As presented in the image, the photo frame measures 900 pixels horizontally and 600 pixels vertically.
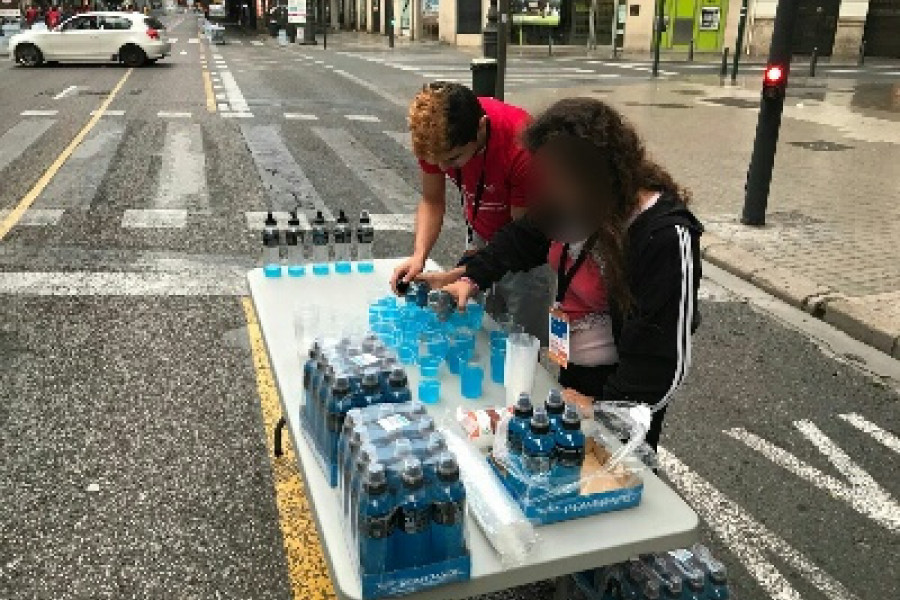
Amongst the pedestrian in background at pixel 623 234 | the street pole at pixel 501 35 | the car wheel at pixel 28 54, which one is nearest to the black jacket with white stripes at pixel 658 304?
the pedestrian in background at pixel 623 234

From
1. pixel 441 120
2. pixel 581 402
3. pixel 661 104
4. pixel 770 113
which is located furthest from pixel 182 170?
pixel 661 104

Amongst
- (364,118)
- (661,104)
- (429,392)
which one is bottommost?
(364,118)

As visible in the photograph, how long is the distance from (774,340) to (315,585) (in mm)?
4165

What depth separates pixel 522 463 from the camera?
2.20 metres

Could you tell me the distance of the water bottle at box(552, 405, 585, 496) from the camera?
215cm

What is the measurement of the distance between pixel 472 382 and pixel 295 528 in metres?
1.39

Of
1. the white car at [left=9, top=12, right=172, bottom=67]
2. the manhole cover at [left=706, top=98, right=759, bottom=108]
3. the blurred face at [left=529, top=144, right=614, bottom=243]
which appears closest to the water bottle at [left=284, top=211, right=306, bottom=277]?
the blurred face at [left=529, top=144, right=614, bottom=243]

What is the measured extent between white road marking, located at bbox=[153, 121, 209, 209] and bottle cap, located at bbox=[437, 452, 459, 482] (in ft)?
26.2

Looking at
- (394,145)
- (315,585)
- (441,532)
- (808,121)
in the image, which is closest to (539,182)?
(441,532)

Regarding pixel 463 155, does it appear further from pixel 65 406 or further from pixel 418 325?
pixel 65 406

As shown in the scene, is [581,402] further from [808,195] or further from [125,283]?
[808,195]

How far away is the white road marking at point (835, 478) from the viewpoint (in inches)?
159

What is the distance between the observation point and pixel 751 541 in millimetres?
3773

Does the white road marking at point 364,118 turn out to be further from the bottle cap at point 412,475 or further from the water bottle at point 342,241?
the bottle cap at point 412,475
